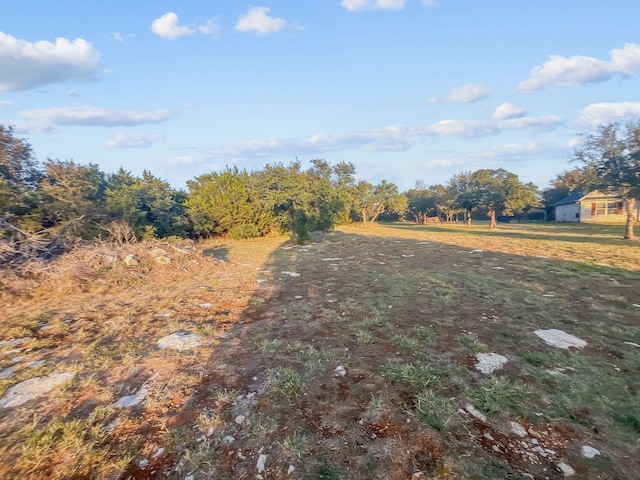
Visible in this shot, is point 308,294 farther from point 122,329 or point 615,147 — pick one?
point 615,147

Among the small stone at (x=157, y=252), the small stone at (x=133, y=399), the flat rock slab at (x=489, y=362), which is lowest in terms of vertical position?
the small stone at (x=133, y=399)

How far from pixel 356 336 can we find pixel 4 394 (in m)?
3.18

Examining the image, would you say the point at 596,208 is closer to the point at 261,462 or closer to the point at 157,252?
the point at 157,252

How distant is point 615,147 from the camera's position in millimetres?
12492

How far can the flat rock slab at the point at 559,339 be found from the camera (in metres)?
3.33

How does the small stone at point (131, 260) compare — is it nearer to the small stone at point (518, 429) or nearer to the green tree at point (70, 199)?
the green tree at point (70, 199)

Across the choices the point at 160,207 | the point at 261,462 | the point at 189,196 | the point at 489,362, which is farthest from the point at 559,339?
the point at 189,196

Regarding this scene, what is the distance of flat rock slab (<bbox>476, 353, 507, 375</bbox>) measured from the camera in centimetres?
284

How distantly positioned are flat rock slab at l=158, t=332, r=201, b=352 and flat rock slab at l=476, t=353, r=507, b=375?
2.91m

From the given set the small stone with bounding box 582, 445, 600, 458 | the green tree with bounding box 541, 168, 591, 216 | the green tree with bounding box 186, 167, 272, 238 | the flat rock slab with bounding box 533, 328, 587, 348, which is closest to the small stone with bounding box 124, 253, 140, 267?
the flat rock slab with bounding box 533, 328, 587, 348

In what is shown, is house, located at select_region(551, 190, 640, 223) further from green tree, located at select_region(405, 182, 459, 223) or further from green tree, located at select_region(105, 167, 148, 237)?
green tree, located at select_region(105, 167, 148, 237)

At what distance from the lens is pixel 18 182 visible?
8.70 meters

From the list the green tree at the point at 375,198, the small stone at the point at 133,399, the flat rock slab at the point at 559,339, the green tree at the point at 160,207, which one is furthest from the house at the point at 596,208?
the small stone at the point at 133,399

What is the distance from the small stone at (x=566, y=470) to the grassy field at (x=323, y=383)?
0.04 ft
